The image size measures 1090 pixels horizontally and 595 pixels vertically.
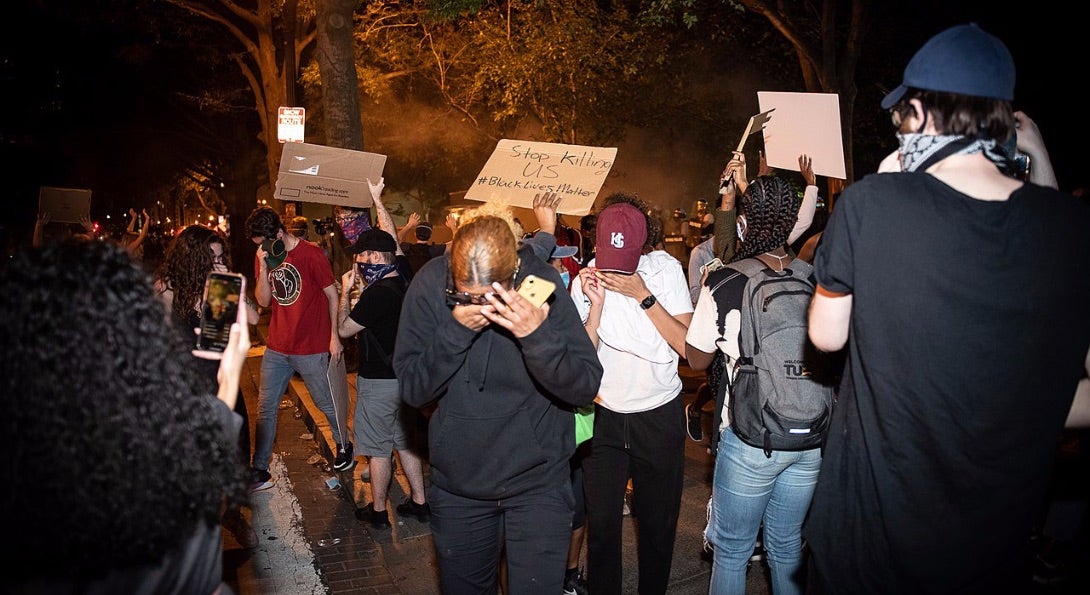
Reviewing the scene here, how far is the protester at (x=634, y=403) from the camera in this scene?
4.00 metres

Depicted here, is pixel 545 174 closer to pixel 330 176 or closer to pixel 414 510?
pixel 330 176

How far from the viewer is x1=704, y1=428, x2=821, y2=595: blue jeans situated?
3533mm

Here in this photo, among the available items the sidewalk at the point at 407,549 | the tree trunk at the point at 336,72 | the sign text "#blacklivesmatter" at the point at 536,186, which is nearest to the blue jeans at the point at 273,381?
the sidewalk at the point at 407,549

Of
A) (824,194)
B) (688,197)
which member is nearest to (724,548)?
(824,194)

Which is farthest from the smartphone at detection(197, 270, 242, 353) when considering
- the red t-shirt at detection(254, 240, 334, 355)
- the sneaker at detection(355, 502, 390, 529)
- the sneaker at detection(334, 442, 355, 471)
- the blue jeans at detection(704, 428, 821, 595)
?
the sneaker at detection(334, 442, 355, 471)

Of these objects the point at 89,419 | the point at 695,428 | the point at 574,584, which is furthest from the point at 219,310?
the point at 695,428

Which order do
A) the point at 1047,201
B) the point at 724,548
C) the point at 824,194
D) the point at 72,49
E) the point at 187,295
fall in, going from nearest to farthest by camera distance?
the point at 1047,201
the point at 724,548
the point at 187,295
the point at 824,194
the point at 72,49

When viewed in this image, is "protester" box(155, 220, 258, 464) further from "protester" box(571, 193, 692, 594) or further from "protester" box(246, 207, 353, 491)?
"protester" box(571, 193, 692, 594)

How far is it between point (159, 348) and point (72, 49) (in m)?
27.9

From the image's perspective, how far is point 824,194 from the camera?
19.2 m

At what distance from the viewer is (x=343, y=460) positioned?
7.08 meters

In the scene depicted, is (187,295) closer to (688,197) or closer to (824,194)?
(824,194)

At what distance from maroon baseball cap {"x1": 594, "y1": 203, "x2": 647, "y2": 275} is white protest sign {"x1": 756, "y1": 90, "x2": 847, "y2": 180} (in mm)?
1314

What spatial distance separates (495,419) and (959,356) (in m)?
1.78
